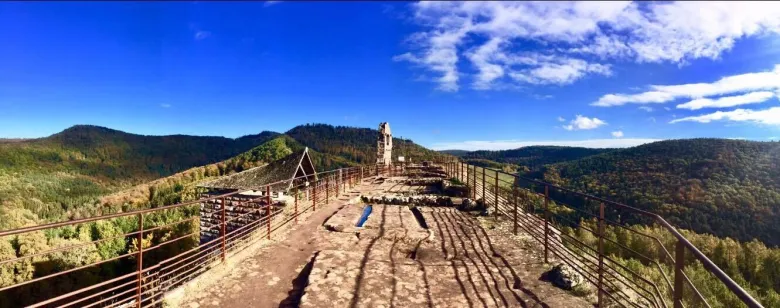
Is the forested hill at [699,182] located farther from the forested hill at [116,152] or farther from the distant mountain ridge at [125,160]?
the forested hill at [116,152]

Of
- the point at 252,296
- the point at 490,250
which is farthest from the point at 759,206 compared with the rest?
the point at 252,296

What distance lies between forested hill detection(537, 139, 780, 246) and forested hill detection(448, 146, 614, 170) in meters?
26.0

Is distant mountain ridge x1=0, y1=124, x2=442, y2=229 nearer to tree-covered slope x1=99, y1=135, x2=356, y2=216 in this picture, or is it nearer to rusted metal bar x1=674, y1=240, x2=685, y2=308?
tree-covered slope x1=99, y1=135, x2=356, y2=216

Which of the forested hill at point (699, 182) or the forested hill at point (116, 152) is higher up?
the forested hill at point (116, 152)

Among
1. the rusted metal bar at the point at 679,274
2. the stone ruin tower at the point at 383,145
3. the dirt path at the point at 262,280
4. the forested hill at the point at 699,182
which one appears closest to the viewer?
the rusted metal bar at the point at 679,274

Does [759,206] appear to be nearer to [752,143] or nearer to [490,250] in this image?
[752,143]

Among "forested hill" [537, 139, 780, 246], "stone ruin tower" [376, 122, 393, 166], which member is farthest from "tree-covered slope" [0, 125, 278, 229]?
"forested hill" [537, 139, 780, 246]

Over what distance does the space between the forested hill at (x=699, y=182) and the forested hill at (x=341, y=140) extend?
119ft

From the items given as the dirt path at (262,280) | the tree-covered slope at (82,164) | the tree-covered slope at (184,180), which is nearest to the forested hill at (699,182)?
the tree-covered slope at (184,180)

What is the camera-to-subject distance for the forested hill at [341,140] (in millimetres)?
85919

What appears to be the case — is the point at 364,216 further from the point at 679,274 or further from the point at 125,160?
the point at 125,160

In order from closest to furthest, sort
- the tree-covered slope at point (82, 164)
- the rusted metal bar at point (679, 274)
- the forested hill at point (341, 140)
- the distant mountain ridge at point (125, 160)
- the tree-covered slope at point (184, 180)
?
the rusted metal bar at point (679, 274)
the tree-covered slope at point (184, 180)
the distant mountain ridge at point (125, 160)
the tree-covered slope at point (82, 164)
the forested hill at point (341, 140)

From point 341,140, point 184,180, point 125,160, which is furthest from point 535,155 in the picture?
point 125,160

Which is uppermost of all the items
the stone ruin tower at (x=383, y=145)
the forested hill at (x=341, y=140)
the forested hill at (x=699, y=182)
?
the forested hill at (x=341, y=140)
